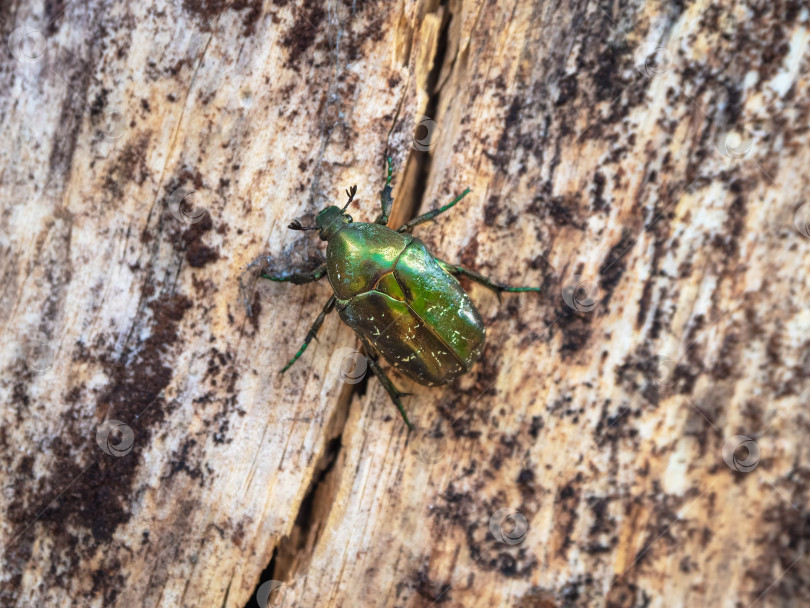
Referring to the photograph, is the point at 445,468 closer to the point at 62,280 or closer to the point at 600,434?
the point at 600,434

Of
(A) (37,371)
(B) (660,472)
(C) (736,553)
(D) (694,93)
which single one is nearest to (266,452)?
(A) (37,371)
